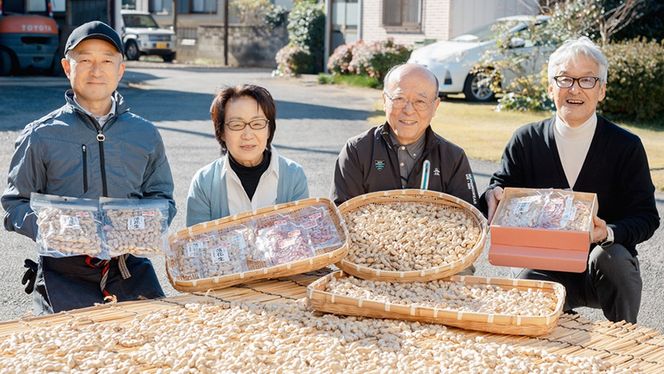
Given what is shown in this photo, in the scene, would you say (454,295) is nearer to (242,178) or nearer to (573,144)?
(242,178)

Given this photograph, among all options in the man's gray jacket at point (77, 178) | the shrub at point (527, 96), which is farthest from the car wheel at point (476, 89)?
the man's gray jacket at point (77, 178)

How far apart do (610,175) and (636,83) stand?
10.6 m

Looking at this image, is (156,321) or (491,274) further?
(491,274)

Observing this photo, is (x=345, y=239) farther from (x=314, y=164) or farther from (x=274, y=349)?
(x=314, y=164)

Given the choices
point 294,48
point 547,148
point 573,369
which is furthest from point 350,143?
point 294,48

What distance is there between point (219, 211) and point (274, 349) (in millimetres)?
1323

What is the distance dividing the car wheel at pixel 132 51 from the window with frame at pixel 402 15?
1181 centimetres

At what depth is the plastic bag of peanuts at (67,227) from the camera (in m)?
2.98

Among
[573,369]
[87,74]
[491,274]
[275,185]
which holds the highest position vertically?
[87,74]

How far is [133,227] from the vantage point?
306cm

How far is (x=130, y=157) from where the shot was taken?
3.58m

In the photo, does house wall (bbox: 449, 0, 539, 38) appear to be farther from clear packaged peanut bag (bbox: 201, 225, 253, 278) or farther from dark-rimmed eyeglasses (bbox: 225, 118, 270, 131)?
clear packaged peanut bag (bbox: 201, 225, 253, 278)

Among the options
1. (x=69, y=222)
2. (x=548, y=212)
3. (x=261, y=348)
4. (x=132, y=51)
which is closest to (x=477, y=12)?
(x=132, y=51)

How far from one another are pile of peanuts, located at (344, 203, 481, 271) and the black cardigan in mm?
687
